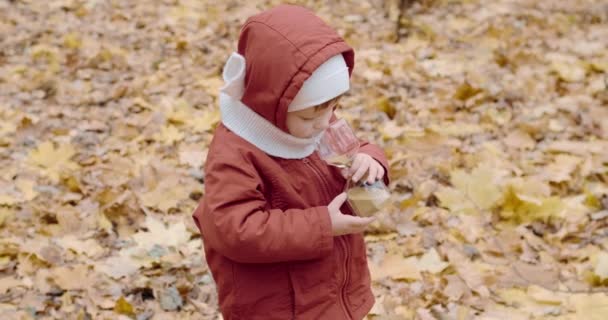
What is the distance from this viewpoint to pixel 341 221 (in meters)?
1.58

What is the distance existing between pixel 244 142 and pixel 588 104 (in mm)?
3070

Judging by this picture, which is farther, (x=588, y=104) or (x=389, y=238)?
(x=588, y=104)

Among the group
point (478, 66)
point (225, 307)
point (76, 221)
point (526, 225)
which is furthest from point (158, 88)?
point (225, 307)

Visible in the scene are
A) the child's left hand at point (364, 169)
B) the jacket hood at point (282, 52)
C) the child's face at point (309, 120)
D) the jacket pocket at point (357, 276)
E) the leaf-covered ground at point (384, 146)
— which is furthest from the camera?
the leaf-covered ground at point (384, 146)

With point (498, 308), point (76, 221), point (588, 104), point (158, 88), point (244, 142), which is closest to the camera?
point (244, 142)

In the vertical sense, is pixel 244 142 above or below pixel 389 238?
above

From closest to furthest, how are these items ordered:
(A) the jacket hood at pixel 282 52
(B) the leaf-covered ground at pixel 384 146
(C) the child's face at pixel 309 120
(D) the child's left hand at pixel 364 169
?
1. (A) the jacket hood at pixel 282 52
2. (C) the child's face at pixel 309 120
3. (D) the child's left hand at pixel 364 169
4. (B) the leaf-covered ground at pixel 384 146

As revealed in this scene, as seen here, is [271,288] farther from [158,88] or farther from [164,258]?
[158,88]

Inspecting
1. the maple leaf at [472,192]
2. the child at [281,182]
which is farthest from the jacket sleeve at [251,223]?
the maple leaf at [472,192]

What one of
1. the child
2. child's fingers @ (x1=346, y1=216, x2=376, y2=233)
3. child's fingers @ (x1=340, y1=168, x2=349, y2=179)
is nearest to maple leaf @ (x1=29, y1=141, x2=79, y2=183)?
the child

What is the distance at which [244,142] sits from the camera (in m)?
1.60

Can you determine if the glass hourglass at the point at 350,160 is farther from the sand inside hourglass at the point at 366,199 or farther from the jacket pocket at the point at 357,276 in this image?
the jacket pocket at the point at 357,276

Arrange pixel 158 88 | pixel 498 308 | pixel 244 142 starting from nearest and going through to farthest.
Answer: pixel 244 142 < pixel 498 308 < pixel 158 88

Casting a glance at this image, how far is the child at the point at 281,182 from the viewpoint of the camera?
4.88ft
